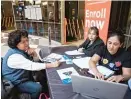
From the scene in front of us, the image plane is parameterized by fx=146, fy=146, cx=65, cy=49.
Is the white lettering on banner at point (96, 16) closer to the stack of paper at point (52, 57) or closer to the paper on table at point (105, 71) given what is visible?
the stack of paper at point (52, 57)

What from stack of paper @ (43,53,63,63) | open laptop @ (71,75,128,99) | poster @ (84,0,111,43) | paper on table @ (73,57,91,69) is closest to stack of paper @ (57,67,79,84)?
paper on table @ (73,57,91,69)

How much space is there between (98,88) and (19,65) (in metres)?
0.90

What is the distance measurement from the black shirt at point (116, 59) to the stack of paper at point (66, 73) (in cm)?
38

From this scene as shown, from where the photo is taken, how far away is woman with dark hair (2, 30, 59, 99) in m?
1.54

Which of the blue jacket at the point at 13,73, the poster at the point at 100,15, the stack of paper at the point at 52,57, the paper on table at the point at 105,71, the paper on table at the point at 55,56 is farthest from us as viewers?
the poster at the point at 100,15

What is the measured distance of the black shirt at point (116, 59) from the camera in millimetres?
1501

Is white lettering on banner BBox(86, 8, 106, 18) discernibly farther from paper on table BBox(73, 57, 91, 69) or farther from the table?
the table

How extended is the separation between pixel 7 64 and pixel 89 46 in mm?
1304

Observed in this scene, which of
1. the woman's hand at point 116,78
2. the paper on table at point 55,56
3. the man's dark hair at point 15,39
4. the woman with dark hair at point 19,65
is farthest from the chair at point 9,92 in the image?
the woman's hand at point 116,78

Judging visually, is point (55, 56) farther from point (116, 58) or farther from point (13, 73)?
point (116, 58)

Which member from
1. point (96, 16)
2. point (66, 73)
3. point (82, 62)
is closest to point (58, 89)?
point (66, 73)

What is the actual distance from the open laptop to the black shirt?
1.87 ft

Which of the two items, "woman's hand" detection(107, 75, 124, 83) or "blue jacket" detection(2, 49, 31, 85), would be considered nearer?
"woman's hand" detection(107, 75, 124, 83)

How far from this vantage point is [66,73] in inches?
59.9
